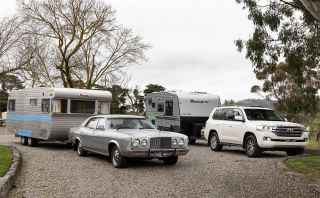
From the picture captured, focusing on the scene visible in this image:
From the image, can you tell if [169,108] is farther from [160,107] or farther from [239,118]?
[239,118]

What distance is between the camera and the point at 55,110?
18547 millimetres

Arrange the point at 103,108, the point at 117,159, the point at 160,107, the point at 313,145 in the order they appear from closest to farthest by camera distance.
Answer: the point at 117,159
the point at 103,108
the point at 313,145
the point at 160,107

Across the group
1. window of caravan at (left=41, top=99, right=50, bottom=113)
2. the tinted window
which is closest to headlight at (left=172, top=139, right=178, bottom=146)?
window of caravan at (left=41, top=99, right=50, bottom=113)

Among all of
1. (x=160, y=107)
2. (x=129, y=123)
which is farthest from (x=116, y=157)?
(x=160, y=107)

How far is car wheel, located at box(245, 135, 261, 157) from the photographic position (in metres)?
15.9

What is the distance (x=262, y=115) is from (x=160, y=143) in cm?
615

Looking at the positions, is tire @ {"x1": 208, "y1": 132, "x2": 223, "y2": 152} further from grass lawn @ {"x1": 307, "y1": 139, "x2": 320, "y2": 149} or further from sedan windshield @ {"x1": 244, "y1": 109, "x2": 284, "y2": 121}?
grass lawn @ {"x1": 307, "y1": 139, "x2": 320, "y2": 149}

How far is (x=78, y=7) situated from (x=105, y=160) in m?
26.9

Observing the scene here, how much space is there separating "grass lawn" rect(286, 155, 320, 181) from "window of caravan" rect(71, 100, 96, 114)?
8.90 meters

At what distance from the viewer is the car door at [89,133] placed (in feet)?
48.3

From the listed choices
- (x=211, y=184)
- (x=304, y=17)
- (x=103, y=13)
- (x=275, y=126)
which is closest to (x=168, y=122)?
(x=275, y=126)

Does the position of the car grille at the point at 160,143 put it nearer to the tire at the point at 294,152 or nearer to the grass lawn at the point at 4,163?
the grass lawn at the point at 4,163

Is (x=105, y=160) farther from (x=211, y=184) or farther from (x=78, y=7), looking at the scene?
(x=78, y=7)

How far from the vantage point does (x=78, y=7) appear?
39344 mm
